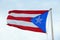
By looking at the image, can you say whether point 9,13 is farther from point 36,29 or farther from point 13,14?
point 36,29

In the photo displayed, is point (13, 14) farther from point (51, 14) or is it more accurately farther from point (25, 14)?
point (51, 14)

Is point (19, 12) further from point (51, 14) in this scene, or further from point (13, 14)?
point (51, 14)

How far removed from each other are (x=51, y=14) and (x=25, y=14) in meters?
3.00

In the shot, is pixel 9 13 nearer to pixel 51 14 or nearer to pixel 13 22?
pixel 13 22

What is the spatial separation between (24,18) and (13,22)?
133 cm

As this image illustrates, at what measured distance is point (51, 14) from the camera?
42.8 meters

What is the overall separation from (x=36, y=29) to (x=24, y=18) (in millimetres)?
1907

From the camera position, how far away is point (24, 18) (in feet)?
144

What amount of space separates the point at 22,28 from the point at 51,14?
3631 millimetres

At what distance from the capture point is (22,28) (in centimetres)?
4328

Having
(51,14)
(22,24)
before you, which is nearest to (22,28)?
(22,24)

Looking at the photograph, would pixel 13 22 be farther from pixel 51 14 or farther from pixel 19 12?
pixel 51 14

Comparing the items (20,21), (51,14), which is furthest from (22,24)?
(51,14)

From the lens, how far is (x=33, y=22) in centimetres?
4419
